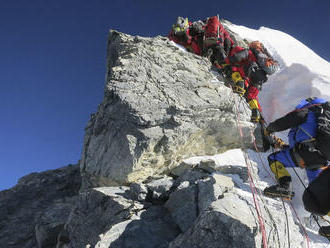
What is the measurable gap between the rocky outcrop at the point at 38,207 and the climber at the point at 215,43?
26.8 ft

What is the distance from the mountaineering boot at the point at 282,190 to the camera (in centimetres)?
441

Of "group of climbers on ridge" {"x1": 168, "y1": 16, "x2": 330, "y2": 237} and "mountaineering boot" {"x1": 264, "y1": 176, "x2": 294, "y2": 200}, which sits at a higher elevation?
"group of climbers on ridge" {"x1": 168, "y1": 16, "x2": 330, "y2": 237}

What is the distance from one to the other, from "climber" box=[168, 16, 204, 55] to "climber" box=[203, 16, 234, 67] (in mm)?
503

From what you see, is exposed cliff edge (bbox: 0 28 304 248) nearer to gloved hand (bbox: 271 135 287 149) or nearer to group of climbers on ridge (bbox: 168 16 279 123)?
group of climbers on ridge (bbox: 168 16 279 123)

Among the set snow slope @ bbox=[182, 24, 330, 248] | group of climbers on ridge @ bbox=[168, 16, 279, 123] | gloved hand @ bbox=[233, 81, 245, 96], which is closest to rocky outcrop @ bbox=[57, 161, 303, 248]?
snow slope @ bbox=[182, 24, 330, 248]

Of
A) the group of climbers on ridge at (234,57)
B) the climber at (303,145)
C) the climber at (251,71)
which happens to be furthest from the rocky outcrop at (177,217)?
the group of climbers on ridge at (234,57)

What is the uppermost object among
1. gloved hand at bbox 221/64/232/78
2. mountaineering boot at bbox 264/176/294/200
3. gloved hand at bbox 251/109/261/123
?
gloved hand at bbox 221/64/232/78

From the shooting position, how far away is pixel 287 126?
14.5 feet

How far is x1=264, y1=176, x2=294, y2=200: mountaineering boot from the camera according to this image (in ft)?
14.5

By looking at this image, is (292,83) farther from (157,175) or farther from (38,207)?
(38,207)

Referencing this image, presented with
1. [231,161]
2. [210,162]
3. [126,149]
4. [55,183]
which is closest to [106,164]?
[126,149]

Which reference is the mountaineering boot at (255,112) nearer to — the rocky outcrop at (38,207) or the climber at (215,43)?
the climber at (215,43)

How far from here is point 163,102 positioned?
659 centimetres

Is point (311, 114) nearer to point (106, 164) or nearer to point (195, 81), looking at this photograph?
point (195, 81)
